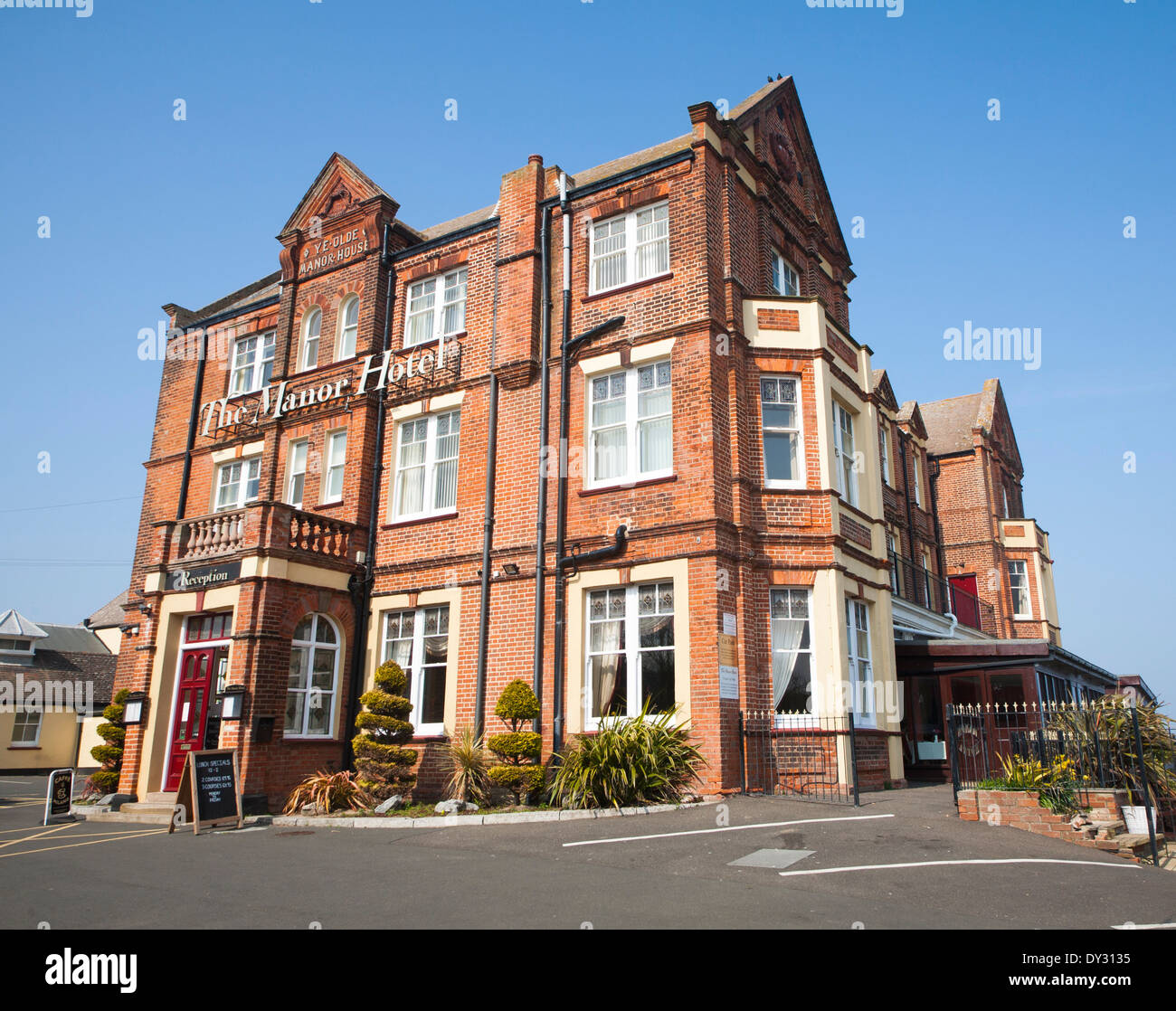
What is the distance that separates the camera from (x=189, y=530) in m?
17.5

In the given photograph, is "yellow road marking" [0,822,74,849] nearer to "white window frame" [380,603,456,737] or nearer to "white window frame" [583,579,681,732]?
"white window frame" [380,603,456,737]

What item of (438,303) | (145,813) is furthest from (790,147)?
(145,813)

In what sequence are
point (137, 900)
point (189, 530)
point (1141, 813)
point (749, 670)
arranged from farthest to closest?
point (189, 530)
point (749, 670)
point (1141, 813)
point (137, 900)

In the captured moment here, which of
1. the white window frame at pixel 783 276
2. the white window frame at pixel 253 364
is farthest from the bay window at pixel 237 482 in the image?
the white window frame at pixel 783 276

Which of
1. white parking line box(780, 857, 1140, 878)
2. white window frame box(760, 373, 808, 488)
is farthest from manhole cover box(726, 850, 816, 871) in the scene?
Result: white window frame box(760, 373, 808, 488)

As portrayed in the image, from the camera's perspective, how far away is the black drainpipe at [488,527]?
15.8 m

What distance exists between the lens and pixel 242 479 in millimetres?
21703

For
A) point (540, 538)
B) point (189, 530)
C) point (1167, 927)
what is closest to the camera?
point (1167, 927)

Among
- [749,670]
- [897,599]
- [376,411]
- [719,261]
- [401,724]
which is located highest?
[719,261]

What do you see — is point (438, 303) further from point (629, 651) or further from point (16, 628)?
point (16, 628)

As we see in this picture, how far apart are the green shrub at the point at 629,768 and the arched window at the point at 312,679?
5756mm

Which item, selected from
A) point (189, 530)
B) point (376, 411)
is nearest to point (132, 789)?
point (189, 530)
